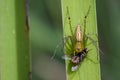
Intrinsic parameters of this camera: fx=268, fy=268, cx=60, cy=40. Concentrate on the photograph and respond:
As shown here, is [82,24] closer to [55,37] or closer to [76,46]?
[76,46]

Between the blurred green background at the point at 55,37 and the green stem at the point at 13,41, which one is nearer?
the green stem at the point at 13,41

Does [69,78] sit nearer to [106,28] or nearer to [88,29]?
[88,29]

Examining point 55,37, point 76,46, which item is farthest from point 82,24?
point 55,37

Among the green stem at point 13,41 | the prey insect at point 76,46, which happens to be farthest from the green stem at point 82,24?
the green stem at point 13,41

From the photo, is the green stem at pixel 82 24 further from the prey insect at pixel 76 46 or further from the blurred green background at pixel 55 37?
the blurred green background at pixel 55 37

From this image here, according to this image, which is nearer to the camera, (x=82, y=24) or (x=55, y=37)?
(x=82, y=24)

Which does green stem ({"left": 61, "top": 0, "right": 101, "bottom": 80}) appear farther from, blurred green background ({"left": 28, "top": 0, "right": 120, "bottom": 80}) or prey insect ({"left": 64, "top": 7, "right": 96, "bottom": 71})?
blurred green background ({"left": 28, "top": 0, "right": 120, "bottom": 80})
